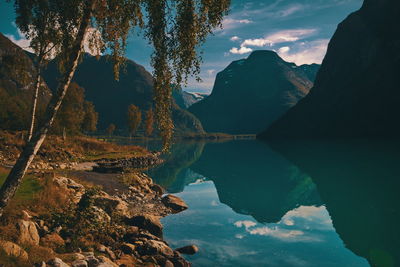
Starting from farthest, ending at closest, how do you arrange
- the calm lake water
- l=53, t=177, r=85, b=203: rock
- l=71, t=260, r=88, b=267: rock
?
1. l=53, t=177, r=85, b=203: rock
2. the calm lake water
3. l=71, t=260, r=88, b=267: rock

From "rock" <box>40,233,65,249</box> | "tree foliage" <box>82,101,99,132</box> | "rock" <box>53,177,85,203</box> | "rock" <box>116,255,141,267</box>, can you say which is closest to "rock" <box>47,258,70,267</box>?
"rock" <box>40,233,65,249</box>

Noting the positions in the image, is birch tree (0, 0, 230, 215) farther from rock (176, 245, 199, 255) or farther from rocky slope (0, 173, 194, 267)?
rock (176, 245, 199, 255)

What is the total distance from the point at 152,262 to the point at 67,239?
382 cm

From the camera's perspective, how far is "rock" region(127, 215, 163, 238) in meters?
17.6

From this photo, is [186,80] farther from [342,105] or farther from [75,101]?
[342,105]

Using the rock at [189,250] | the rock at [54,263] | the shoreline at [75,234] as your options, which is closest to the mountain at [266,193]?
the rock at [189,250]

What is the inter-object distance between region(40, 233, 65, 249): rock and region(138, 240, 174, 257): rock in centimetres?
380

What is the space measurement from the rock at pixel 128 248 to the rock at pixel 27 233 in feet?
12.9

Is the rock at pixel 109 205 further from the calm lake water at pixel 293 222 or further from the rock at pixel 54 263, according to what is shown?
the rock at pixel 54 263

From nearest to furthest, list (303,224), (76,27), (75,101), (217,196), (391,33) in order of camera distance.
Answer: (76,27)
(303,224)
(217,196)
(75,101)
(391,33)

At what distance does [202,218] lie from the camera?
2372 centimetres

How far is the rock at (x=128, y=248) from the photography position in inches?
525

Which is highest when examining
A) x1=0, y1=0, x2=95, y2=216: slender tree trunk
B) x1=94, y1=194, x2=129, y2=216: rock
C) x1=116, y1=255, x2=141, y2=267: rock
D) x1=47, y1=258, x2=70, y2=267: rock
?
Answer: x1=0, y1=0, x2=95, y2=216: slender tree trunk

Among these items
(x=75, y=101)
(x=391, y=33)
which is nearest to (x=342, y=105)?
(x=391, y=33)
